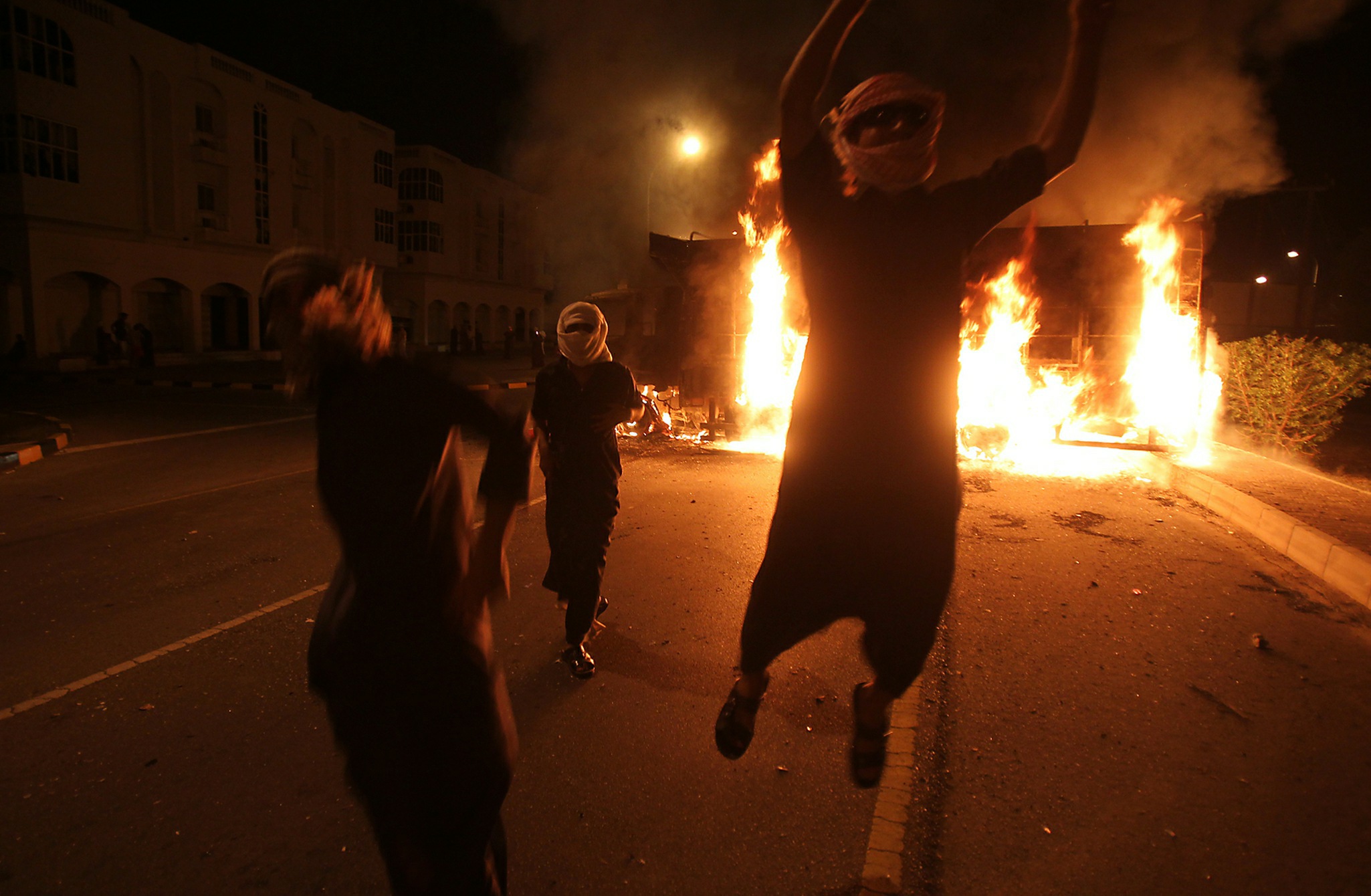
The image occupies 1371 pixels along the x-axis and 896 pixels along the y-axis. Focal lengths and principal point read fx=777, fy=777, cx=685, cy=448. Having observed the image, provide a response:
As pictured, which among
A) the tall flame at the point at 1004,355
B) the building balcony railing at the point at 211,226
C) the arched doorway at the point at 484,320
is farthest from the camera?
the arched doorway at the point at 484,320

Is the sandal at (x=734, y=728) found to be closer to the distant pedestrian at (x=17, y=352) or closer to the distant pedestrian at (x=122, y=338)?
the distant pedestrian at (x=122, y=338)

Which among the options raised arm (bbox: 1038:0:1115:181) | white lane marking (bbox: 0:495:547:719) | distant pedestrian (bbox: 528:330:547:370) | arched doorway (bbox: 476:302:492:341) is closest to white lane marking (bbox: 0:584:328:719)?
white lane marking (bbox: 0:495:547:719)

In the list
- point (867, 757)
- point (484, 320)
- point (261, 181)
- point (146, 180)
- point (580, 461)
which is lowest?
point (867, 757)

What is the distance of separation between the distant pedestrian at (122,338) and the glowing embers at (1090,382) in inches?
1000

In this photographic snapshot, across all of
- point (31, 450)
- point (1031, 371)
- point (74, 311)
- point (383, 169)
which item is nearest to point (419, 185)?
point (383, 169)

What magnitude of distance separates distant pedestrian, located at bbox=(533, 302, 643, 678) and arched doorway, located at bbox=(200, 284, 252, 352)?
33.4 meters

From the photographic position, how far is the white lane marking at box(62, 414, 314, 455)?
1027cm

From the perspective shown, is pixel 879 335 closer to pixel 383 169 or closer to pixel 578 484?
pixel 578 484

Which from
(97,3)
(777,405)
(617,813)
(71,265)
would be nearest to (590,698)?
(617,813)

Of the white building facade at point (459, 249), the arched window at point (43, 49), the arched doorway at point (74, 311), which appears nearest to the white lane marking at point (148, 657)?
the arched doorway at point (74, 311)

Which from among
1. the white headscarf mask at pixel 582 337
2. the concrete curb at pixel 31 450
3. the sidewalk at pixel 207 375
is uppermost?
the white headscarf mask at pixel 582 337

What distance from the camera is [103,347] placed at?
24.4 metres

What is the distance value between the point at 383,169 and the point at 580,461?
43500mm

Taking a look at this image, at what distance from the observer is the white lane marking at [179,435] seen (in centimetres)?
1027
